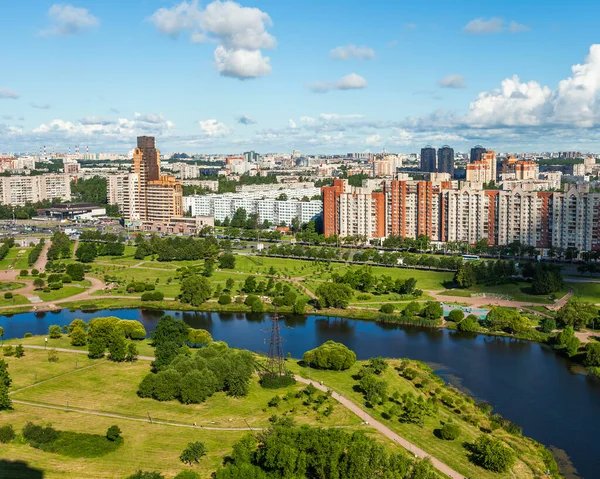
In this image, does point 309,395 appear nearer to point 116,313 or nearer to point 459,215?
point 116,313

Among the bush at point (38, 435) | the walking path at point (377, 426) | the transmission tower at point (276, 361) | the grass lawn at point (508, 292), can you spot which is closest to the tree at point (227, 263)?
the grass lawn at point (508, 292)

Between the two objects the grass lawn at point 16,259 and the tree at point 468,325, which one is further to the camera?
the grass lawn at point 16,259

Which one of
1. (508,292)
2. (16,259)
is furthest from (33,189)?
(508,292)

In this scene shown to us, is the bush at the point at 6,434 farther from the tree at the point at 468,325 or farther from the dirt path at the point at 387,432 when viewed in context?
the tree at the point at 468,325

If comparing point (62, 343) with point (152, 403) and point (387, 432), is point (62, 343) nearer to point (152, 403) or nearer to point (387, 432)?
point (152, 403)

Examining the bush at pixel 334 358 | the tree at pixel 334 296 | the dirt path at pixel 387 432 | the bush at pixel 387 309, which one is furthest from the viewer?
the tree at pixel 334 296

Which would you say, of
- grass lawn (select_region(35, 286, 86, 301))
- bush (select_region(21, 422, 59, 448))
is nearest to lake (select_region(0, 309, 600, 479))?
grass lawn (select_region(35, 286, 86, 301))
